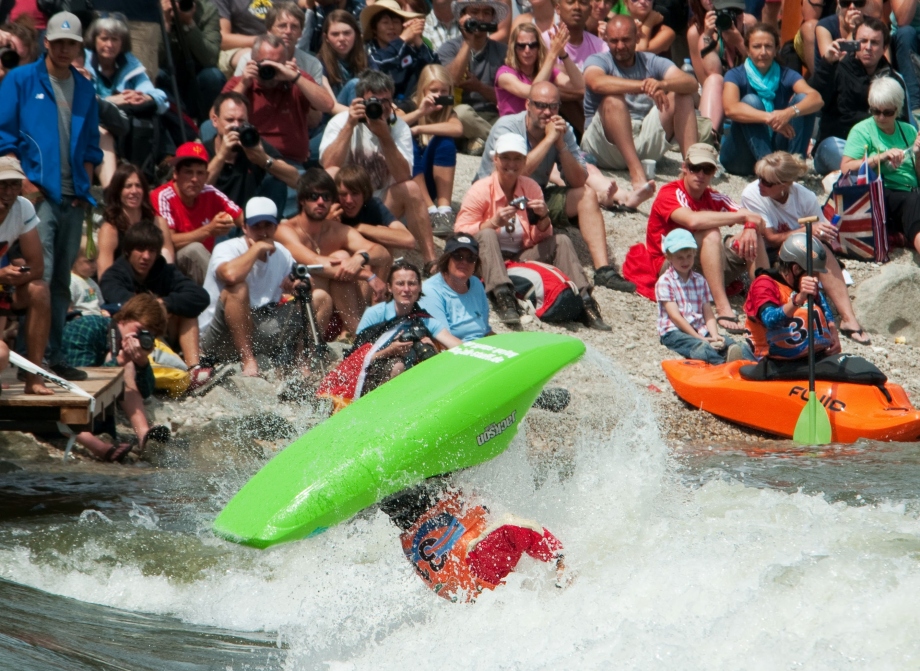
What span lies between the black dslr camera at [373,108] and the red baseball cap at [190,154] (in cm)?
114

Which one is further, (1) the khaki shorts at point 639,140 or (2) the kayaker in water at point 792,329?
(1) the khaki shorts at point 639,140

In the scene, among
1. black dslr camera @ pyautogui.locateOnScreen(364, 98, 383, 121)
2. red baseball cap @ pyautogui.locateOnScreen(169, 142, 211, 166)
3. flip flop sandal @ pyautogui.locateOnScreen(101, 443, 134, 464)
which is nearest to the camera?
flip flop sandal @ pyautogui.locateOnScreen(101, 443, 134, 464)

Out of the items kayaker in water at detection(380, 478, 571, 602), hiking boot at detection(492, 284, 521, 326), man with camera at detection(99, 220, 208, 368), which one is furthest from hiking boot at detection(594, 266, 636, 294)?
kayaker in water at detection(380, 478, 571, 602)

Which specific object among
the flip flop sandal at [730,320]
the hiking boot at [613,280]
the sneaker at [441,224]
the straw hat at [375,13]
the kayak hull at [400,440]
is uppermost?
the straw hat at [375,13]

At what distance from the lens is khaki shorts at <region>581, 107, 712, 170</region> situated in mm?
10391

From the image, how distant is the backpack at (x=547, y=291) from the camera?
8.56 meters

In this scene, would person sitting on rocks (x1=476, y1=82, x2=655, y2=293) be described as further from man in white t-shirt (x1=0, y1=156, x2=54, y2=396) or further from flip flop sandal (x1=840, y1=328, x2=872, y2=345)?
man in white t-shirt (x1=0, y1=156, x2=54, y2=396)

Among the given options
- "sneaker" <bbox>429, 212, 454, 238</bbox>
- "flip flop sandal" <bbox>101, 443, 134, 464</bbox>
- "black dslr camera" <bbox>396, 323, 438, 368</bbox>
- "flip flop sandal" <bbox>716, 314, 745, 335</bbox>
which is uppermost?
"black dslr camera" <bbox>396, 323, 438, 368</bbox>

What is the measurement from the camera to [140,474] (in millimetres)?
6461

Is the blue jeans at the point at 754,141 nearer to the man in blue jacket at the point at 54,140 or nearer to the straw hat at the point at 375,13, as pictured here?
the straw hat at the point at 375,13

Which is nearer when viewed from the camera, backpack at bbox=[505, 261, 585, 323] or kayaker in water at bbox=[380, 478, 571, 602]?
kayaker in water at bbox=[380, 478, 571, 602]

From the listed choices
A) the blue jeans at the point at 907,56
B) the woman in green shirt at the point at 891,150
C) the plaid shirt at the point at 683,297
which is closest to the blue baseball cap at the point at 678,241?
the plaid shirt at the point at 683,297

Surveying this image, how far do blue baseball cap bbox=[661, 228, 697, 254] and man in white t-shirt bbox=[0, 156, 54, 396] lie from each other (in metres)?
4.31

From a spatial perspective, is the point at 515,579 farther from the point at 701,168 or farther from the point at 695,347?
the point at 701,168
